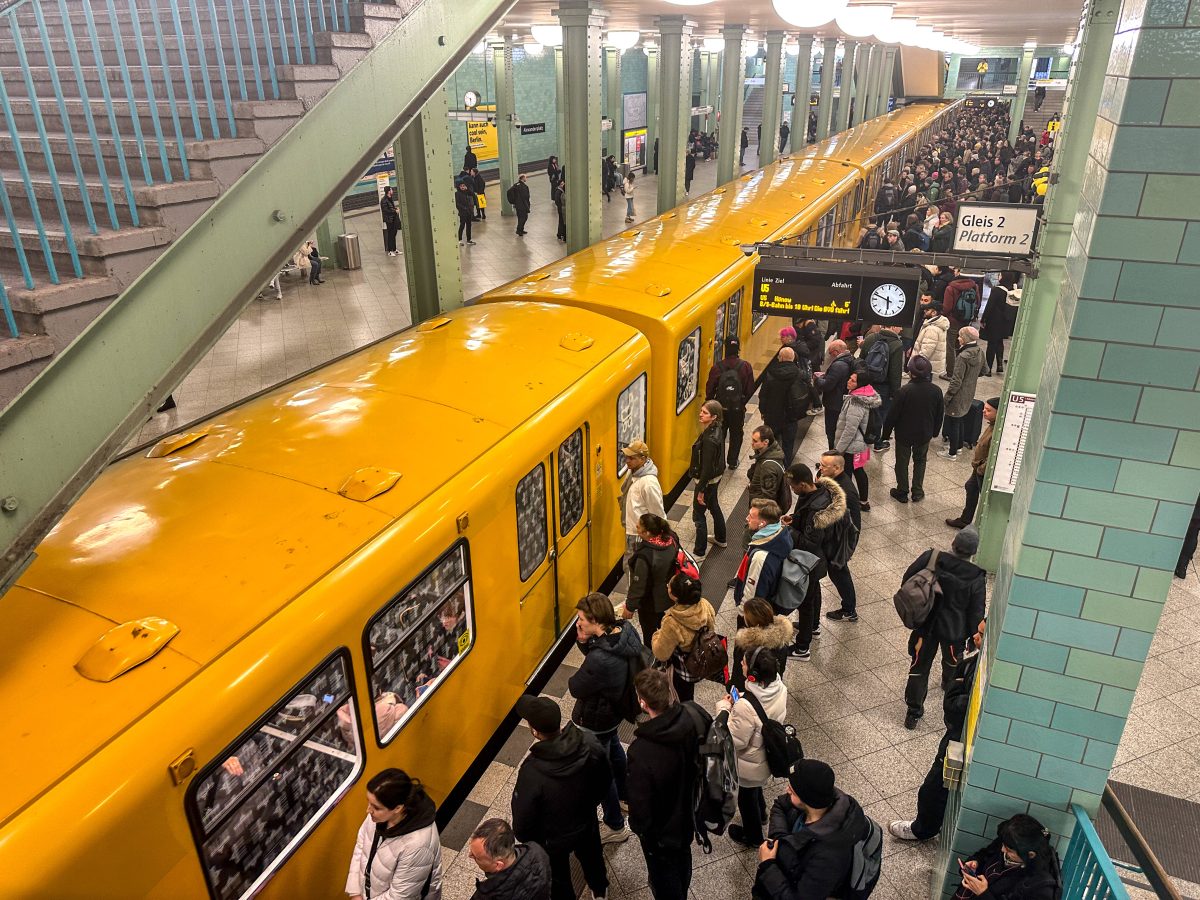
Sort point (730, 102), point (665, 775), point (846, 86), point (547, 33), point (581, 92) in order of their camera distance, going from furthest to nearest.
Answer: point (846, 86), point (730, 102), point (547, 33), point (581, 92), point (665, 775)

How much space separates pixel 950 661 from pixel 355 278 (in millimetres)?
15218

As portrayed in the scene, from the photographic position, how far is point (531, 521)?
524 cm

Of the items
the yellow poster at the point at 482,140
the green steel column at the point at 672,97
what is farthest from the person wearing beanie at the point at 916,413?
the yellow poster at the point at 482,140

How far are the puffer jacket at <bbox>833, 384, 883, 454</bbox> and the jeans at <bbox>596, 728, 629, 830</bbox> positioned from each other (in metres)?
4.18

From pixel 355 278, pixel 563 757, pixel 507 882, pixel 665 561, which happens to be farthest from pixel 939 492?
pixel 355 278

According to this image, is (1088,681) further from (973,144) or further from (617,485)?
(973,144)

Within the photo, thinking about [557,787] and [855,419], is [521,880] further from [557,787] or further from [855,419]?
[855,419]

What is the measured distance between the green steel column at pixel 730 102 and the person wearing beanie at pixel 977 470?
10.2 m

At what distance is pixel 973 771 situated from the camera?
13.0 feet

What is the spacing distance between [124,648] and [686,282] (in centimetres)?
638

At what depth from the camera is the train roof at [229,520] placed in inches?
109

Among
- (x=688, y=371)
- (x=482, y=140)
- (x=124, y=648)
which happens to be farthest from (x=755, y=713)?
(x=482, y=140)

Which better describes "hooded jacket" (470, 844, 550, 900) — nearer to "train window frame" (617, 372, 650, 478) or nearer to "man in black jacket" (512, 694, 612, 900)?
"man in black jacket" (512, 694, 612, 900)

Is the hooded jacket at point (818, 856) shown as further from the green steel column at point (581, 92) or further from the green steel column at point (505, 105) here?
the green steel column at point (505, 105)
